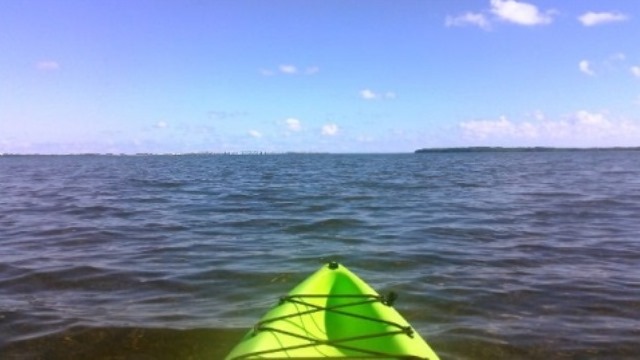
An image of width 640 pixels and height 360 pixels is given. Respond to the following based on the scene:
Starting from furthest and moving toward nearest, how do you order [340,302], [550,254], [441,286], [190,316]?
[550,254] < [441,286] < [190,316] < [340,302]

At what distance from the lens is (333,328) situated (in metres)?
6.08

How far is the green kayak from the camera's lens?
16.7ft

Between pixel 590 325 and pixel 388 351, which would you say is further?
pixel 590 325

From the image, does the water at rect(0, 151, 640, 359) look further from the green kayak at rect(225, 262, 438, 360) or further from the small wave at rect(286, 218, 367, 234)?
the green kayak at rect(225, 262, 438, 360)

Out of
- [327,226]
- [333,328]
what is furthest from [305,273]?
[327,226]

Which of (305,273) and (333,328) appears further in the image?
(305,273)

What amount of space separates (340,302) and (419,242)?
803cm

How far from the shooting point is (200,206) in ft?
77.7

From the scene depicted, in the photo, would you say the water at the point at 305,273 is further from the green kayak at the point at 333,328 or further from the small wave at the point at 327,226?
the green kayak at the point at 333,328

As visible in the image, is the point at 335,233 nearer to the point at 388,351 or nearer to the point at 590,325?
the point at 590,325

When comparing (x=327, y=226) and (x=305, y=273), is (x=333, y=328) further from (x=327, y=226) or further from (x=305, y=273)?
(x=327, y=226)

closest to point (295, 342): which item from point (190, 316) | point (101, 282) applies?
point (190, 316)

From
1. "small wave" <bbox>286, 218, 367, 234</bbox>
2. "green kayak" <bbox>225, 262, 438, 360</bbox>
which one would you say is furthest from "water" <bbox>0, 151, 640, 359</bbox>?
"green kayak" <bbox>225, 262, 438, 360</bbox>

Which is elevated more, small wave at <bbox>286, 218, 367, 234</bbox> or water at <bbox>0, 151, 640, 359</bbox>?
small wave at <bbox>286, 218, 367, 234</bbox>
